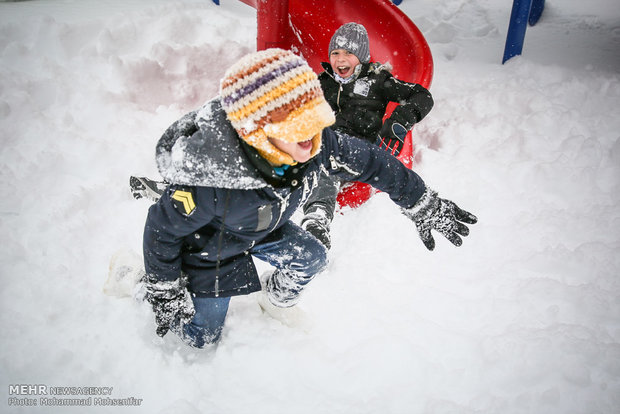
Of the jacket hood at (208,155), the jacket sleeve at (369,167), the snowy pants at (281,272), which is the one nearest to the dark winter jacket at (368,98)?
the jacket sleeve at (369,167)

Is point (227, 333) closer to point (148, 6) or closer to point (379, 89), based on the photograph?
point (379, 89)

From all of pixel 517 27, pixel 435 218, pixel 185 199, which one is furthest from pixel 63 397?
pixel 517 27

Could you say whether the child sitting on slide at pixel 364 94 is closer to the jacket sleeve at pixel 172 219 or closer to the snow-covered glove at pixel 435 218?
the snow-covered glove at pixel 435 218

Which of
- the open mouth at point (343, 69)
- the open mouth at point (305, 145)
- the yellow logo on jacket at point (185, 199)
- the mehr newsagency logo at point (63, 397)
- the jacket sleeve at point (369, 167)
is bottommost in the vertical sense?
the mehr newsagency logo at point (63, 397)

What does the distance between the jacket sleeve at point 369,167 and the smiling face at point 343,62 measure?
1135 millimetres

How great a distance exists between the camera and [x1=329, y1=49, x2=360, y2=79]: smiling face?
2426mm

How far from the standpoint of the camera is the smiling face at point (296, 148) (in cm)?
109

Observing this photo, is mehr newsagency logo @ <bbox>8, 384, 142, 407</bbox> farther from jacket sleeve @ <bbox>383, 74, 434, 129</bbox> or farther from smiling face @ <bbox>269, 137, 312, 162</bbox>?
jacket sleeve @ <bbox>383, 74, 434, 129</bbox>

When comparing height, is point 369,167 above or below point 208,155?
below

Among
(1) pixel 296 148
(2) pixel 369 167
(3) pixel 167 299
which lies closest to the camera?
(1) pixel 296 148

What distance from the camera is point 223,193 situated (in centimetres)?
117

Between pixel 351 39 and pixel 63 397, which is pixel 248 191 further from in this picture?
pixel 351 39

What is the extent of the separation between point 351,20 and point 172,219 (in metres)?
2.56

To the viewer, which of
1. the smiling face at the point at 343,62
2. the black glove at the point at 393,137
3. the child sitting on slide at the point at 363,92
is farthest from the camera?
the smiling face at the point at 343,62
